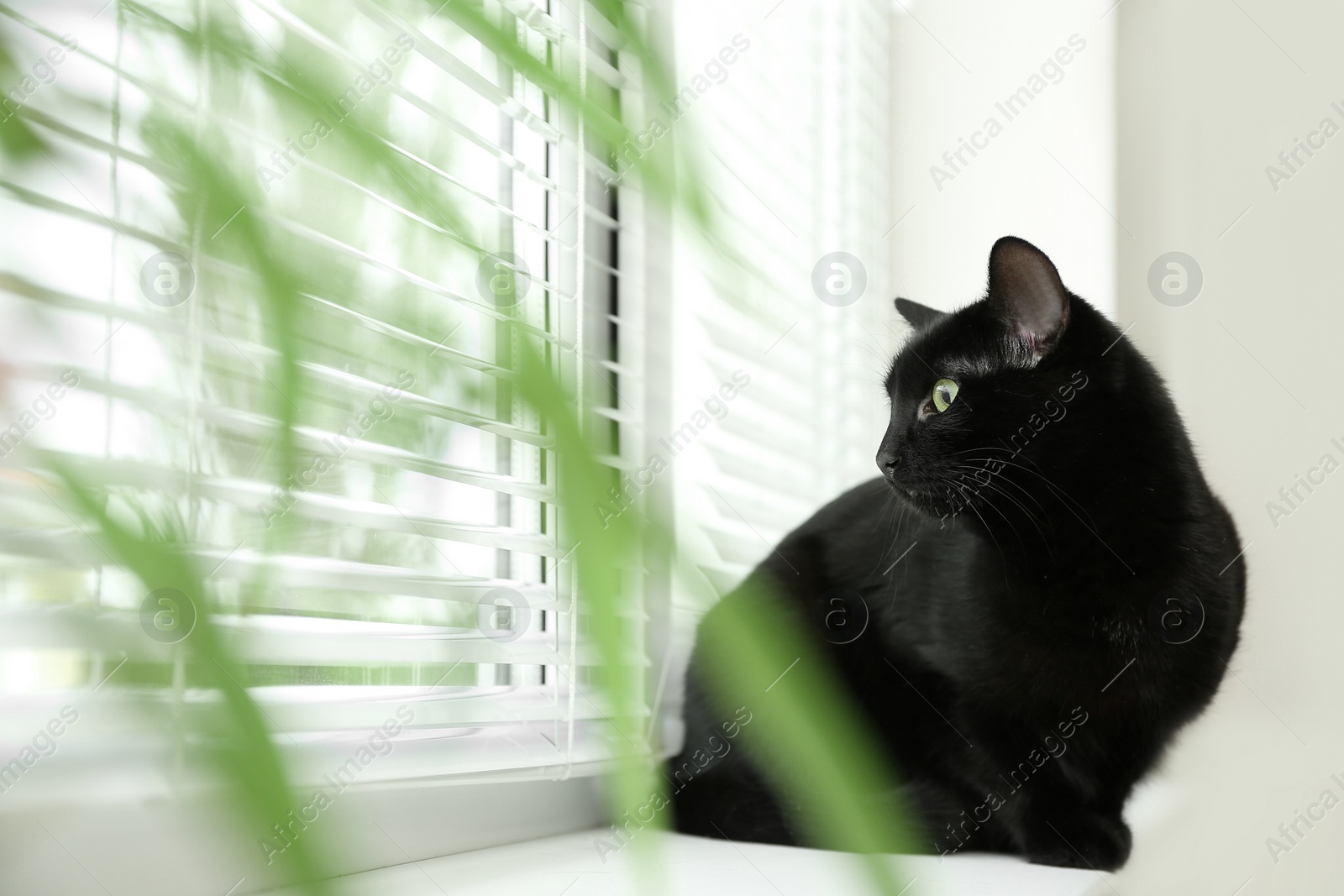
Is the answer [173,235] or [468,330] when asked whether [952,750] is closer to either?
[468,330]

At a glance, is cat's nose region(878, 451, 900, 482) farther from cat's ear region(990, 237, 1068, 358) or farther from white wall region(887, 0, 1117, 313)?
white wall region(887, 0, 1117, 313)

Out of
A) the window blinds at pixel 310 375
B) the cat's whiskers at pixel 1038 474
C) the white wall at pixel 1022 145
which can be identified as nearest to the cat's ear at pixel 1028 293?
the cat's whiskers at pixel 1038 474

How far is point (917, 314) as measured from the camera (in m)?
1.15

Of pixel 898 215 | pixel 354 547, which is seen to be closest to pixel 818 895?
pixel 354 547

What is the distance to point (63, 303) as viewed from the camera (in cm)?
16

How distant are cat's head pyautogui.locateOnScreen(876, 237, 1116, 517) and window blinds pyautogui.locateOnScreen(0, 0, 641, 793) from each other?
35cm

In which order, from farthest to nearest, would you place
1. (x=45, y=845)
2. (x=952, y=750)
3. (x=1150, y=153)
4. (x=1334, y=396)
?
(x=1150, y=153), (x=1334, y=396), (x=952, y=750), (x=45, y=845)

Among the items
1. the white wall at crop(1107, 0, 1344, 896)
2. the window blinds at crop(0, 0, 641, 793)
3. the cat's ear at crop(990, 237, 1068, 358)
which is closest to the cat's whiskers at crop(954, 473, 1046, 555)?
the cat's ear at crop(990, 237, 1068, 358)

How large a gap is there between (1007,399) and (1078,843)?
1.51 ft

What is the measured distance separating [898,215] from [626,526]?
1.84 meters

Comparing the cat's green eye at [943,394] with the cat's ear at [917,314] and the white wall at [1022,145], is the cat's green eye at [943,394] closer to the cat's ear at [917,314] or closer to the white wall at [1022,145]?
the cat's ear at [917,314]

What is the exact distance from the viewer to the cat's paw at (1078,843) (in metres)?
0.96

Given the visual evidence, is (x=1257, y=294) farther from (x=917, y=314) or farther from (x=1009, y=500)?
(x=1009, y=500)

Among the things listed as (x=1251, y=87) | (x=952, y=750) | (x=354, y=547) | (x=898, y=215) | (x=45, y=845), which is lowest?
(x=952, y=750)
